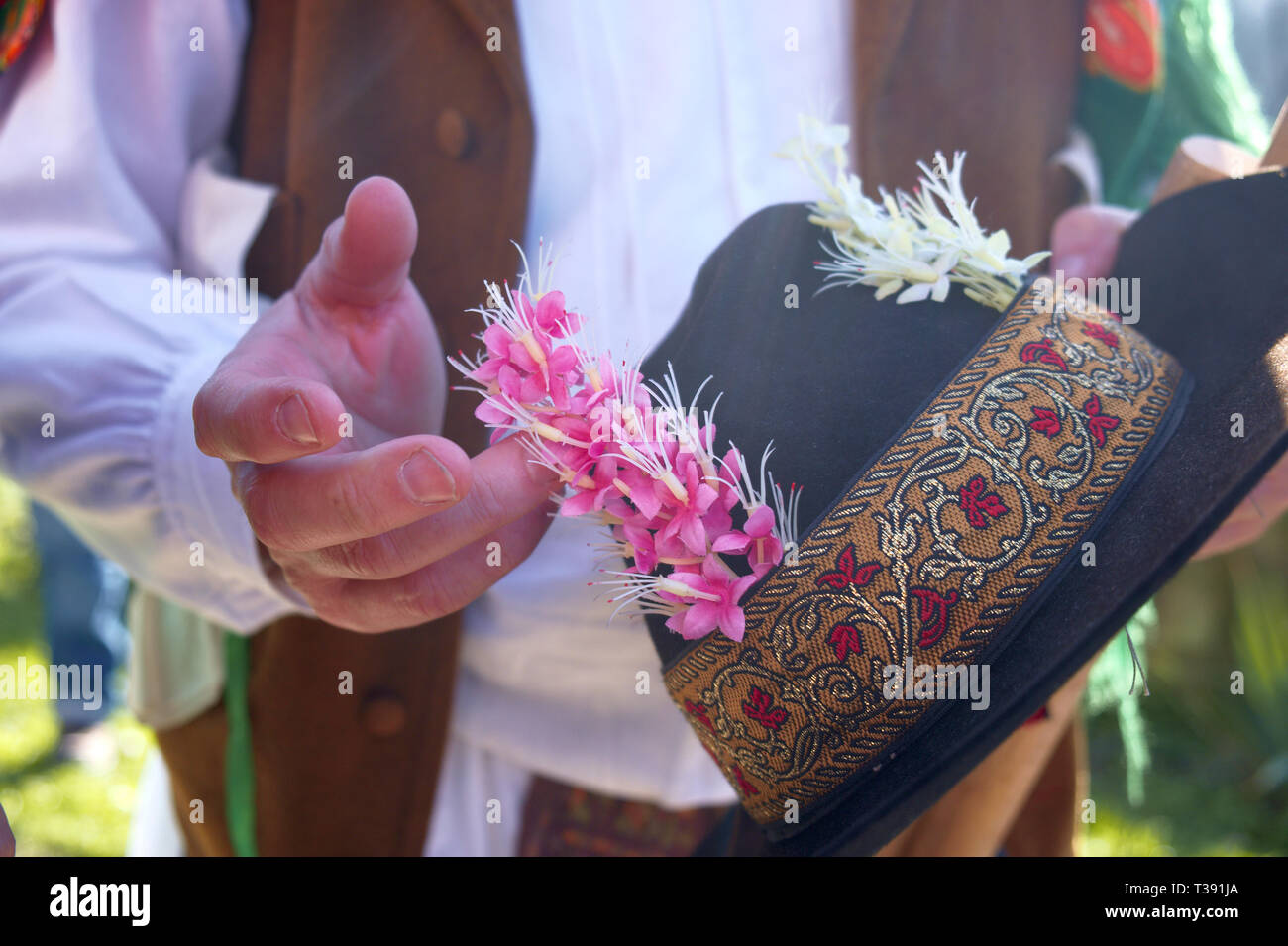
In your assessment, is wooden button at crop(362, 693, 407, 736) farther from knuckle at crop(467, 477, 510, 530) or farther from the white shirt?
knuckle at crop(467, 477, 510, 530)

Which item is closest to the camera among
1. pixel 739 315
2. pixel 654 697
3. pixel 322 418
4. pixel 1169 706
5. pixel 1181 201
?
pixel 322 418

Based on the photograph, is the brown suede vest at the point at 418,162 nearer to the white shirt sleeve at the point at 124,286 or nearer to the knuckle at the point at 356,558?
the white shirt sleeve at the point at 124,286

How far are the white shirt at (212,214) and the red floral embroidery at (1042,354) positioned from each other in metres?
0.25

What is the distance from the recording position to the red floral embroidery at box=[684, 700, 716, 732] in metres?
0.62

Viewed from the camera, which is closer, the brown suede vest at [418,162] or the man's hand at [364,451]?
the man's hand at [364,451]

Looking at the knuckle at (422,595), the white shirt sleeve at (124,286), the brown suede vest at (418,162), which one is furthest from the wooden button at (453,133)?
the knuckle at (422,595)

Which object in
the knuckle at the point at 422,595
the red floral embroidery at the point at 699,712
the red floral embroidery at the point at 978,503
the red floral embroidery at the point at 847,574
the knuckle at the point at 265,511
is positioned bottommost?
the red floral embroidery at the point at 699,712

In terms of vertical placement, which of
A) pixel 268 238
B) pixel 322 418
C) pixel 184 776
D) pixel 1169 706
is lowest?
pixel 1169 706

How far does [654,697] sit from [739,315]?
476 mm

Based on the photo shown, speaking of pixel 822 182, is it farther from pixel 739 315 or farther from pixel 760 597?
pixel 760 597

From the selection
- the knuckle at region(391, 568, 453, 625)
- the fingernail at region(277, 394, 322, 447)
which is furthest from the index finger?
the knuckle at region(391, 568, 453, 625)

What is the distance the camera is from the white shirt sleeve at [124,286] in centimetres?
84

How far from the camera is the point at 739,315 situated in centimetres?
64
